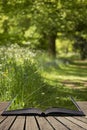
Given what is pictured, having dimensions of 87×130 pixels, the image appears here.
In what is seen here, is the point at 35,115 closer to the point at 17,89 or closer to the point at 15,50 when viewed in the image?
the point at 17,89

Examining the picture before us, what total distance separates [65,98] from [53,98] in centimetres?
43

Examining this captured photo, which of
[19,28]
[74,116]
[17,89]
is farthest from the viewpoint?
[19,28]

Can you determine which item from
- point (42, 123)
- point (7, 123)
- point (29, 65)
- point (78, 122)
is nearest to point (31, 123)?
point (42, 123)

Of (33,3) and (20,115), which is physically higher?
(33,3)

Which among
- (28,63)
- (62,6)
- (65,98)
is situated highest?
(62,6)

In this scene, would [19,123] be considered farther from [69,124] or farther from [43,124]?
[69,124]

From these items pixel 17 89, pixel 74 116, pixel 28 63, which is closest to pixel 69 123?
pixel 74 116

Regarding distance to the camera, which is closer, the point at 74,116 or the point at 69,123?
the point at 69,123

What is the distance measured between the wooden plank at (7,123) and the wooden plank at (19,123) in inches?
1.8

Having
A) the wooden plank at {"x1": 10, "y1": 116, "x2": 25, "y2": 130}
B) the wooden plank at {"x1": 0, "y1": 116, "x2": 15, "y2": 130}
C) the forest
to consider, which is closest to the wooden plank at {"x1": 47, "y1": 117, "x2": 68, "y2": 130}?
the wooden plank at {"x1": 10, "y1": 116, "x2": 25, "y2": 130}

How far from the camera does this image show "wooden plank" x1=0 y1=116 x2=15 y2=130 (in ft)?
13.1

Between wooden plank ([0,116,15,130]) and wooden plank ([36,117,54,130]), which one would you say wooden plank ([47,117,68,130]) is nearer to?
wooden plank ([36,117,54,130])

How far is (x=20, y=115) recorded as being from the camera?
15.5 feet

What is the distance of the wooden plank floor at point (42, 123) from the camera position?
3.99 metres
